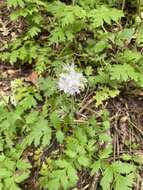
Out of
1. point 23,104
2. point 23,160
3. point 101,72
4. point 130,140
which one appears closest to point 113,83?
point 101,72

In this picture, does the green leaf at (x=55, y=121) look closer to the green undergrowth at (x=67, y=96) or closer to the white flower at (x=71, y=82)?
the green undergrowth at (x=67, y=96)

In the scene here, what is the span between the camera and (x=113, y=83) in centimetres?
396

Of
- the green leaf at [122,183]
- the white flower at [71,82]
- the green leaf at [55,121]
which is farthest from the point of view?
the green leaf at [55,121]

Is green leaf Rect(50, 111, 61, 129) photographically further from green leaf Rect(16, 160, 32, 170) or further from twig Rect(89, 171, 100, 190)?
twig Rect(89, 171, 100, 190)

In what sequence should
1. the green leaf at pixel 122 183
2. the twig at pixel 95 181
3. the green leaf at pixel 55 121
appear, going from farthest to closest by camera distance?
1. the green leaf at pixel 55 121
2. the twig at pixel 95 181
3. the green leaf at pixel 122 183

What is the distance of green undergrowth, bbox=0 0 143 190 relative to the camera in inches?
132

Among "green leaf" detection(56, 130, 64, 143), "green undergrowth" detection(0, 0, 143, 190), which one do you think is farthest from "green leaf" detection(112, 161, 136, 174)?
"green leaf" detection(56, 130, 64, 143)

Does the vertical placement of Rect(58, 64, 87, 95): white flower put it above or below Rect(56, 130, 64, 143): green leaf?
above

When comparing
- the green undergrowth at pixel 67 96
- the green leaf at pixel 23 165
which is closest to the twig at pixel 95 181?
the green undergrowth at pixel 67 96

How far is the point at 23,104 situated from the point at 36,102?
0.58ft

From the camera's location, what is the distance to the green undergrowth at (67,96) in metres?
3.35

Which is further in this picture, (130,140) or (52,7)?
(52,7)

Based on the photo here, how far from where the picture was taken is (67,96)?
3797 mm

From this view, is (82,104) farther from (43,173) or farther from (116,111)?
(43,173)
